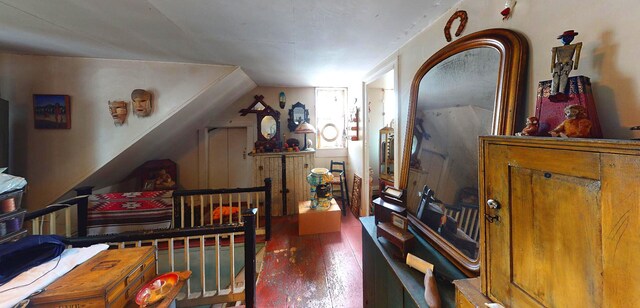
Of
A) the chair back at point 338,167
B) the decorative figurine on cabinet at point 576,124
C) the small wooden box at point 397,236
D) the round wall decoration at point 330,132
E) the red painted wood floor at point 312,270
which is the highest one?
the round wall decoration at point 330,132

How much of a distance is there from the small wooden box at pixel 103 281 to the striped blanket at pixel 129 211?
4.93 feet

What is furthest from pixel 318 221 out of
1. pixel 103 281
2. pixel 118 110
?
pixel 118 110

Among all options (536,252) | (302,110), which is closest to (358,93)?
(302,110)

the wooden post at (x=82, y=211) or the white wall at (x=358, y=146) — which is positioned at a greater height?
the white wall at (x=358, y=146)

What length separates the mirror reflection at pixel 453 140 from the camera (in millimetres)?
988

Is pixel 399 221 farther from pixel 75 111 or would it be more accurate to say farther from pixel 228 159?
pixel 228 159

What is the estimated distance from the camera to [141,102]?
218cm

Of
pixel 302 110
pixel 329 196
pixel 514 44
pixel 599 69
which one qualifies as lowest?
pixel 329 196

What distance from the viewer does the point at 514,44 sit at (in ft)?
2.85

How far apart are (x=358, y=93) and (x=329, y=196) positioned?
5.39 ft

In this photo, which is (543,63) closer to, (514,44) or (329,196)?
(514,44)

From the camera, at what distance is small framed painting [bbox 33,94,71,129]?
207cm

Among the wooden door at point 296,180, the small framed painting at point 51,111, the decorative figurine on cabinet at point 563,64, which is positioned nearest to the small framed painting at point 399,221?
the decorative figurine on cabinet at point 563,64

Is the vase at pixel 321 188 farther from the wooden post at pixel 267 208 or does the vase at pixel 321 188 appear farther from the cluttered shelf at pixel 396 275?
the cluttered shelf at pixel 396 275
